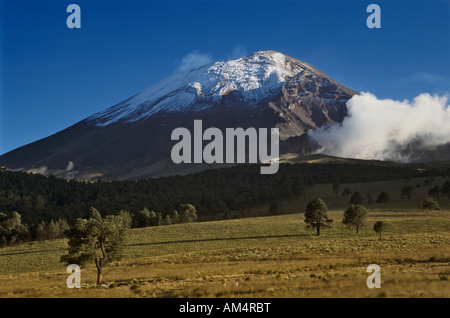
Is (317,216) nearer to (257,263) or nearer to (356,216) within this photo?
(356,216)

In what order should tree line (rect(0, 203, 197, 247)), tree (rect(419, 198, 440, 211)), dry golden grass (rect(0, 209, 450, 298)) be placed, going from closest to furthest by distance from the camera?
dry golden grass (rect(0, 209, 450, 298))
tree (rect(419, 198, 440, 211))
tree line (rect(0, 203, 197, 247))

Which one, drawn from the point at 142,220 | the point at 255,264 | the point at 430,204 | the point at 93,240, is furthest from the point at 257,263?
the point at 142,220

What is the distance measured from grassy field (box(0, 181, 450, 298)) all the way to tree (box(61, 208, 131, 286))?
6.89 feet

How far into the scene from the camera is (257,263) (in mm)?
42531

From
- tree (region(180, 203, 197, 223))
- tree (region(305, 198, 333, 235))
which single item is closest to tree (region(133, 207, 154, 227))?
tree (region(180, 203, 197, 223))

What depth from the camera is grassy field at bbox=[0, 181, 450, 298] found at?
2375cm

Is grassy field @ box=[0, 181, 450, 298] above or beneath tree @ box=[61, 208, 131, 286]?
beneath

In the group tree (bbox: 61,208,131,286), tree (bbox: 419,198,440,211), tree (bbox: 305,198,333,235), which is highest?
tree (bbox: 419,198,440,211)

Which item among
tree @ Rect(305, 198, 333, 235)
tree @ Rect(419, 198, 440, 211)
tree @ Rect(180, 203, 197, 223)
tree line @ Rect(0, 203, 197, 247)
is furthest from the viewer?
tree @ Rect(180, 203, 197, 223)

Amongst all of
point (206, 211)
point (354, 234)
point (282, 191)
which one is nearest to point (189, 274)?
point (354, 234)

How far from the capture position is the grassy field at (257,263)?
77.9 feet

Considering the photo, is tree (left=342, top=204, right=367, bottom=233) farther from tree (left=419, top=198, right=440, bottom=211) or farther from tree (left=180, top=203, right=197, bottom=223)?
tree (left=180, top=203, right=197, bottom=223)

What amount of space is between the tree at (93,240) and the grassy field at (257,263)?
210 centimetres

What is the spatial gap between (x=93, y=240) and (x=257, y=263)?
17034 mm
